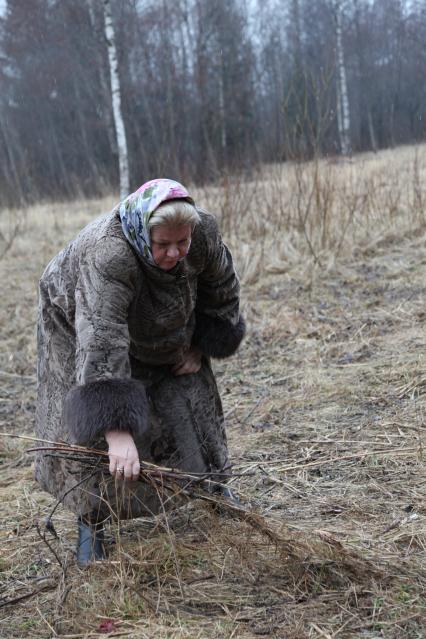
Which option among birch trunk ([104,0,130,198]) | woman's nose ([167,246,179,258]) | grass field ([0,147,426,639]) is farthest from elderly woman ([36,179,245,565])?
birch trunk ([104,0,130,198])

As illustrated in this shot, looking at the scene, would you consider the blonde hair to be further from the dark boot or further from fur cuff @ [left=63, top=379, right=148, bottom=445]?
the dark boot

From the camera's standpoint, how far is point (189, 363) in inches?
111

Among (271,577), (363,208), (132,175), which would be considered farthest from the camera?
(132,175)

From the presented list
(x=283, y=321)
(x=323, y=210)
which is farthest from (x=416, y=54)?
(x=283, y=321)

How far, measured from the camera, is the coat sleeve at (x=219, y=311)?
2680mm

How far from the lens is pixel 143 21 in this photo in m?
15.6

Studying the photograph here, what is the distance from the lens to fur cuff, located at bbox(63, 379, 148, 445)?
2168mm

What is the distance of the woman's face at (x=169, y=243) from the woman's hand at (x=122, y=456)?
1.86 feet

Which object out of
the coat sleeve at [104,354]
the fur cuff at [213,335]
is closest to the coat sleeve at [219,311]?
the fur cuff at [213,335]

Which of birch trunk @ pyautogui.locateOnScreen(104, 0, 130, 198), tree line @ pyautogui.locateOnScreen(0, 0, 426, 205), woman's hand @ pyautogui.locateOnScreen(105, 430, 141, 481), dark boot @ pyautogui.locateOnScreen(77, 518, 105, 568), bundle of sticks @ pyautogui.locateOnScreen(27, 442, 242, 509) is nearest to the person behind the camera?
woman's hand @ pyautogui.locateOnScreen(105, 430, 141, 481)

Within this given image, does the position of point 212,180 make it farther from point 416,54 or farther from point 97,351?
point 97,351

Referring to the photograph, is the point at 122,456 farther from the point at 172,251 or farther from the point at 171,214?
the point at 171,214

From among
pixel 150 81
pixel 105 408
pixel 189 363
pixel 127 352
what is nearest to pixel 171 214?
pixel 127 352

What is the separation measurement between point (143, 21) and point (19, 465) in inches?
543
